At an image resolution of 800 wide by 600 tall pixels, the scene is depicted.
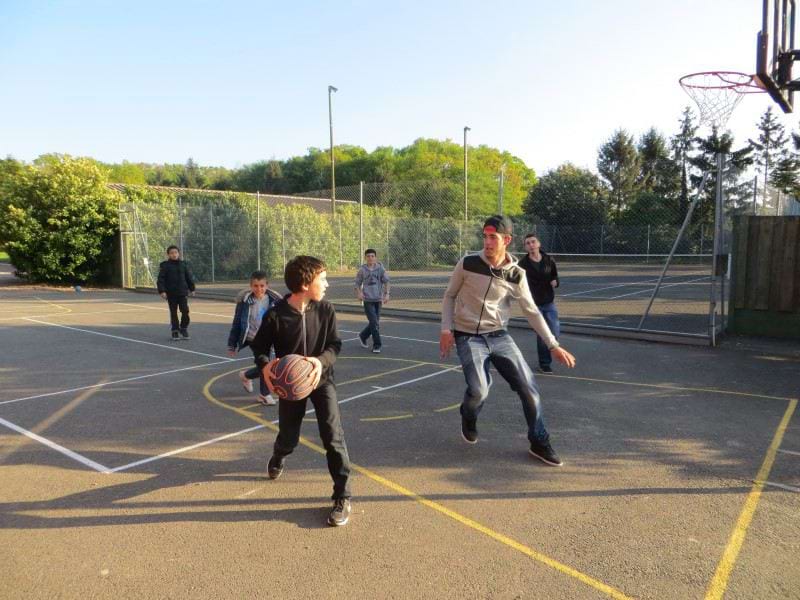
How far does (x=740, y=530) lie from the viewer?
383cm

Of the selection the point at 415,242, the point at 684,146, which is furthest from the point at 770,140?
the point at 415,242

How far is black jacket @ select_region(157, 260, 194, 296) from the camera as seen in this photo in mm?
11430

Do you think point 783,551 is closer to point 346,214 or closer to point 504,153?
point 346,214

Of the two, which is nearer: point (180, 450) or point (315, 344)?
point (315, 344)

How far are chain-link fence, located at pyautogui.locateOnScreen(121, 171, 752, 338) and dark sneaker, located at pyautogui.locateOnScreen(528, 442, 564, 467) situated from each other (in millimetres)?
9642

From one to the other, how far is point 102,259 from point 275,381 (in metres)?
25.3

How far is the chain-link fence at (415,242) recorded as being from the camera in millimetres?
20406

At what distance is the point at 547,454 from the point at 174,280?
28.5ft

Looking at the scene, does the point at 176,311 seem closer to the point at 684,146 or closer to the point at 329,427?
the point at 329,427

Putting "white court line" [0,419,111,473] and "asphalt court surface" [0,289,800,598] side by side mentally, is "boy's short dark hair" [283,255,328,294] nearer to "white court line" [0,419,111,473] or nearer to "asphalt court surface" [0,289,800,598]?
"asphalt court surface" [0,289,800,598]

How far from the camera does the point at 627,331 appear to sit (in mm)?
11633

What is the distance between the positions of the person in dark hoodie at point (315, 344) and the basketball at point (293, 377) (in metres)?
0.04

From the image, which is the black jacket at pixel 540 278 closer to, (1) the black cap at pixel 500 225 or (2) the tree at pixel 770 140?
(1) the black cap at pixel 500 225

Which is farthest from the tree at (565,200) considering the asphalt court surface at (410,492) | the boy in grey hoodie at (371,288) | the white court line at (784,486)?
the white court line at (784,486)
